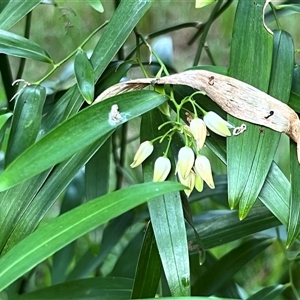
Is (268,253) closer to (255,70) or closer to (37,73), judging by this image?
(37,73)

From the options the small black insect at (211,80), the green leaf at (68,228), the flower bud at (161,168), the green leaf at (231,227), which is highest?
the small black insect at (211,80)

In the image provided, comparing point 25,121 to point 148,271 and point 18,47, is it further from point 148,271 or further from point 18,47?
point 148,271

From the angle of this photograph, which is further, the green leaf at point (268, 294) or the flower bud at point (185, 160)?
the green leaf at point (268, 294)

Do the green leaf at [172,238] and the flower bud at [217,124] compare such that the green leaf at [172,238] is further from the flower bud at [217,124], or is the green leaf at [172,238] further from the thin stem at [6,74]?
the thin stem at [6,74]

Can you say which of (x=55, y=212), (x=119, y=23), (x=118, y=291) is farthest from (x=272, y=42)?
(x=55, y=212)

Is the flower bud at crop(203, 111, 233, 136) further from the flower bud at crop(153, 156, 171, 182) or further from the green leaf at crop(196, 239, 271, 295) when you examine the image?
the green leaf at crop(196, 239, 271, 295)

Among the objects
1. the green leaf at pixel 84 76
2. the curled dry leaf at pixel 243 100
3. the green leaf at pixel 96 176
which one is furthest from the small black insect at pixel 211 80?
the green leaf at pixel 96 176
